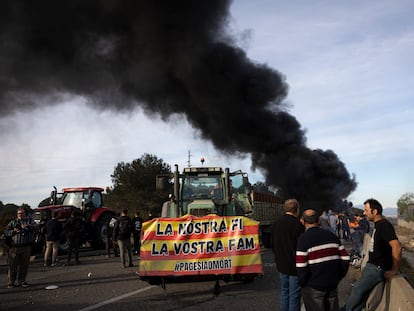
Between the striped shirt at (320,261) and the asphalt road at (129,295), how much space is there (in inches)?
99.9

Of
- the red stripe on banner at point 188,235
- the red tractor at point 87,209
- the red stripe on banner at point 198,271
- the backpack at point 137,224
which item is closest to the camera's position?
the red stripe on banner at point 198,271

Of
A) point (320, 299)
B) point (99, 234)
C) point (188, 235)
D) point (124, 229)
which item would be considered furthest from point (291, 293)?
point (99, 234)

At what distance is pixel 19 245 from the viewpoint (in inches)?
339

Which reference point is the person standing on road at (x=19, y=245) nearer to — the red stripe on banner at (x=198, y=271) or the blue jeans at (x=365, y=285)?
the red stripe on banner at (x=198, y=271)

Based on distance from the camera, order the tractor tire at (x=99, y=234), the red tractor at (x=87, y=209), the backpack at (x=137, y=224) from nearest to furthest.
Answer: the backpack at (x=137, y=224), the red tractor at (x=87, y=209), the tractor tire at (x=99, y=234)

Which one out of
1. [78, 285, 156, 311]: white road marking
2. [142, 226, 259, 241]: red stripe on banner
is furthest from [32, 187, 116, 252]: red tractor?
[142, 226, 259, 241]: red stripe on banner

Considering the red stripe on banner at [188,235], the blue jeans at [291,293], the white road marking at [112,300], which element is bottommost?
the white road marking at [112,300]

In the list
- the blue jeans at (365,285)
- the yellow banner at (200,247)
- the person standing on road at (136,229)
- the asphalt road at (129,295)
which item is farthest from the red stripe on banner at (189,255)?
the person standing on road at (136,229)

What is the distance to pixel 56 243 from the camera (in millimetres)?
12055

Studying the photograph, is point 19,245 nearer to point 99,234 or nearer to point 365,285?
point 365,285

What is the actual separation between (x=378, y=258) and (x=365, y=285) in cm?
39

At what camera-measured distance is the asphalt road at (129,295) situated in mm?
6504

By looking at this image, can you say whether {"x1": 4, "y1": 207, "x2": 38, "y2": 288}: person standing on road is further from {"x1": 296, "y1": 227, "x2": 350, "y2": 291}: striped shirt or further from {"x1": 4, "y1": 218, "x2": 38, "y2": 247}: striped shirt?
{"x1": 296, "y1": 227, "x2": 350, "y2": 291}: striped shirt

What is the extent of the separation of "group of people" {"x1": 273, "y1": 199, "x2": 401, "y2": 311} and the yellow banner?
2084 mm
